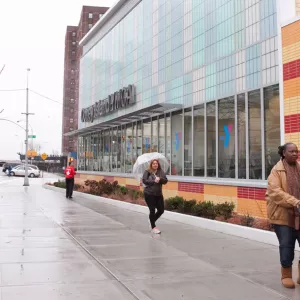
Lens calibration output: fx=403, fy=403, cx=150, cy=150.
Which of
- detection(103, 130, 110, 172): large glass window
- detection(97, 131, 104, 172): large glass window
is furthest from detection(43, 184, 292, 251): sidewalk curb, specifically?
detection(97, 131, 104, 172): large glass window

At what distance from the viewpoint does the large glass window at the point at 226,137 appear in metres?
12.8

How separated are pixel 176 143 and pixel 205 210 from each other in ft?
19.6

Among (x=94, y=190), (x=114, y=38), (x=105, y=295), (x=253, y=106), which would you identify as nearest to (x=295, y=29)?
(x=253, y=106)

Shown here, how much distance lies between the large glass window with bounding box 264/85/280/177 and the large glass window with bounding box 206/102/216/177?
9.03 feet

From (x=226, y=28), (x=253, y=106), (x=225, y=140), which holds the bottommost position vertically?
(x=225, y=140)

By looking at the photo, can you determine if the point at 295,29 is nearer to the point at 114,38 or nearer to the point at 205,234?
the point at 205,234

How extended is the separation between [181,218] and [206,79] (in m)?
5.54

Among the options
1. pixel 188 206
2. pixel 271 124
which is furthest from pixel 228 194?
pixel 271 124

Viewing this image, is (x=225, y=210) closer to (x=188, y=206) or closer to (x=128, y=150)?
(x=188, y=206)

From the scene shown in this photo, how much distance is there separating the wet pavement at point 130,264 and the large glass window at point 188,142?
17.2 feet

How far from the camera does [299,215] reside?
16.2 feet

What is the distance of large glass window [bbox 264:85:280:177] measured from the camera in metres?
10.9

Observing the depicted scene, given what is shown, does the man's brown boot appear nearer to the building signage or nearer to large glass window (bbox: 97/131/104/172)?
the building signage

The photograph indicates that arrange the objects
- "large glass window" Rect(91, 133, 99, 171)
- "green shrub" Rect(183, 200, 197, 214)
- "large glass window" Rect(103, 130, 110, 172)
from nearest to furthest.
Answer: "green shrub" Rect(183, 200, 197, 214) < "large glass window" Rect(103, 130, 110, 172) < "large glass window" Rect(91, 133, 99, 171)
